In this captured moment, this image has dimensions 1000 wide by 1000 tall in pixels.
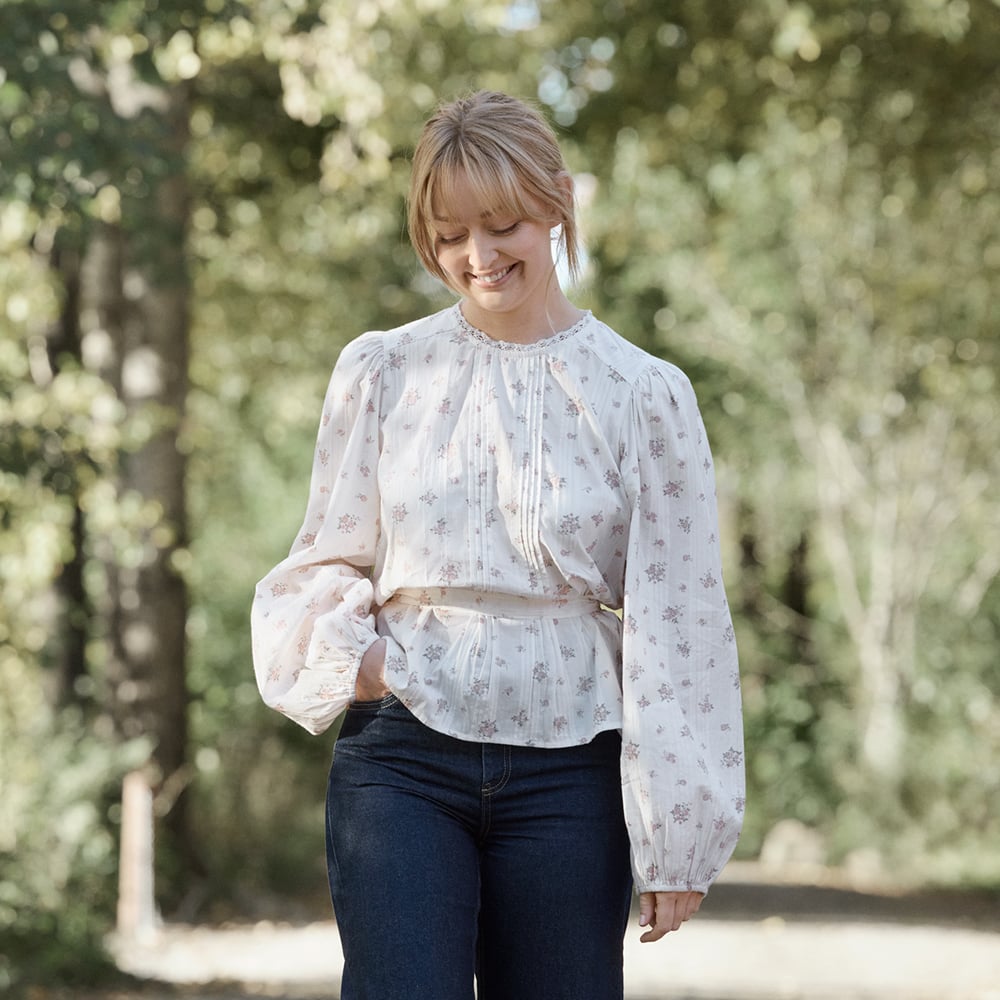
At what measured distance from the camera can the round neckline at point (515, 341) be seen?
2.91 metres

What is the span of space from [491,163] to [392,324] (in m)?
13.1

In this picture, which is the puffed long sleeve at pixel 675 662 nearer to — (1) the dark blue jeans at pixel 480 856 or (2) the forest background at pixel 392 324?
(1) the dark blue jeans at pixel 480 856

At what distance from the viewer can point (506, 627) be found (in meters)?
2.76

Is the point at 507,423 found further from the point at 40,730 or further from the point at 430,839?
the point at 40,730

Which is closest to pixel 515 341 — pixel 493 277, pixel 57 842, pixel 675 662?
pixel 493 277

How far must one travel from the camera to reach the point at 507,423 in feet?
9.33

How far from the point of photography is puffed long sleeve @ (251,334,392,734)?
9.11ft

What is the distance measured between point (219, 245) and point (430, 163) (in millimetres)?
12466

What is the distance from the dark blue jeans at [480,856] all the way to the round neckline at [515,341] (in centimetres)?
63

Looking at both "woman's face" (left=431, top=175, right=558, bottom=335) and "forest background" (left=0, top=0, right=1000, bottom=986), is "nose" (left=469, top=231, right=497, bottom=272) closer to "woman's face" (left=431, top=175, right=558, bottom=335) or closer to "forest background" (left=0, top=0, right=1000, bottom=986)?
"woman's face" (left=431, top=175, right=558, bottom=335)

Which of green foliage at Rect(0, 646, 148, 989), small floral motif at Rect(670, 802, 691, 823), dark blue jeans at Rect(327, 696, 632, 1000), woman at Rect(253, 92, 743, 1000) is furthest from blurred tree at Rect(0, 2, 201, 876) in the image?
small floral motif at Rect(670, 802, 691, 823)

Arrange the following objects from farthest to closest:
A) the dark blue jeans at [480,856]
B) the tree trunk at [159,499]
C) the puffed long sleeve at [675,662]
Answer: the tree trunk at [159,499] → the puffed long sleeve at [675,662] → the dark blue jeans at [480,856]

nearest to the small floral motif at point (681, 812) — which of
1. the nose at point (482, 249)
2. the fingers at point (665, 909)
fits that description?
the fingers at point (665, 909)

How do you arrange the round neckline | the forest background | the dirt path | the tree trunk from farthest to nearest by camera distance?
the tree trunk
the dirt path
the forest background
the round neckline
